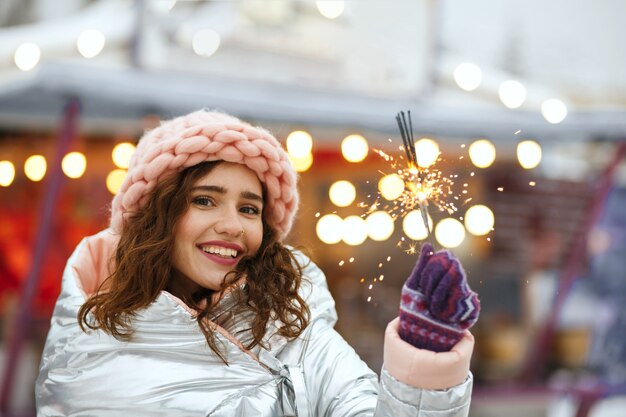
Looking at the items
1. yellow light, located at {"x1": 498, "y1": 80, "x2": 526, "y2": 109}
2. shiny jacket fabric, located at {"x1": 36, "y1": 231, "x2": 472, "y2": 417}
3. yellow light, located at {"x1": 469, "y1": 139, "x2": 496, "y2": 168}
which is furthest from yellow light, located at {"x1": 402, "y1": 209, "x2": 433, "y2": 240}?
yellow light, located at {"x1": 498, "y1": 80, "x2": 526, "y2": 109}

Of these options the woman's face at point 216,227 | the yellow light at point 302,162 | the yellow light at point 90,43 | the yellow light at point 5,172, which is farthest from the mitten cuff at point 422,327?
the yellow light at point 5,172

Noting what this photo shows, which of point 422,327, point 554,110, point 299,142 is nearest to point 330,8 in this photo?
point 299,142

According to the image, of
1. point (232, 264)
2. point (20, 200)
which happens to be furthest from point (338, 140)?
point (232, 264)

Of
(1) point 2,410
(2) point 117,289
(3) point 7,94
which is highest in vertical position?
(3) point 7,94

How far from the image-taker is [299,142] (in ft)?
16.0

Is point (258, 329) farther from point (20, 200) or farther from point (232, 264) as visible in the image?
point (20, 200)

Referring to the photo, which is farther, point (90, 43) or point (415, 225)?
point (90, 43)

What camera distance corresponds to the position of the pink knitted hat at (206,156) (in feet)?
5.24

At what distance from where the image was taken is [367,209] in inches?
60.2

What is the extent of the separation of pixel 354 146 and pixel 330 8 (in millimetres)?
1216

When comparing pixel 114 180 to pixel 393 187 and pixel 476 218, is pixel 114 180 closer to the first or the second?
pixel 476 218

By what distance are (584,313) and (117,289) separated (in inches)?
211

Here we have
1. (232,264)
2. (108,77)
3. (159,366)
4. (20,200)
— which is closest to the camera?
(159,366)

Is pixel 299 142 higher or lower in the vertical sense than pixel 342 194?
higher
